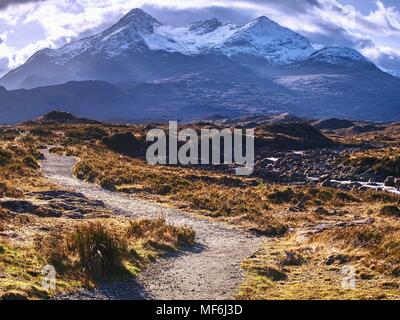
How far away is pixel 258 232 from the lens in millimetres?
28641

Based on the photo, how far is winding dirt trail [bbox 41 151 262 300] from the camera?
15.4m

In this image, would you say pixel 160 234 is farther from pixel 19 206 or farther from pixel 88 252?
pixel 19 206

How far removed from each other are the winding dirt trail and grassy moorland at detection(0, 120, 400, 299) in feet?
1.96

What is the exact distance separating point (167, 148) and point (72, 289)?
60.4 m

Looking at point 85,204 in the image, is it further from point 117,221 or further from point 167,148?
point 167,148

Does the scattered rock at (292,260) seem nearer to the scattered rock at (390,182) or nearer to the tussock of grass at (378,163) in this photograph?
the scattered rock at (390,182)

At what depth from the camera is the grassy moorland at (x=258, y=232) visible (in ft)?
55.0

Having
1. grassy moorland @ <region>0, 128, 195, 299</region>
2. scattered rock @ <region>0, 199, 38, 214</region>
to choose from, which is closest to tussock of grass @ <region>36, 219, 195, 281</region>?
grassy moorland @ <region>0, 128, 195, 299</region>

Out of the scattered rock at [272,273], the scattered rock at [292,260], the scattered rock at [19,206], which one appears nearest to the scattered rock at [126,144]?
the scattered rock at [19,206]

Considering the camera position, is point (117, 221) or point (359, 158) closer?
point (117, 221)

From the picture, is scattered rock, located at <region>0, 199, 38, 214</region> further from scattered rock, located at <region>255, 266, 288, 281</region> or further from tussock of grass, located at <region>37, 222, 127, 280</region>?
scattered rock, located at <region>255, 266, 288, 281</region>

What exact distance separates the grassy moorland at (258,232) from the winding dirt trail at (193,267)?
598mm

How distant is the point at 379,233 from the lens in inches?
915
